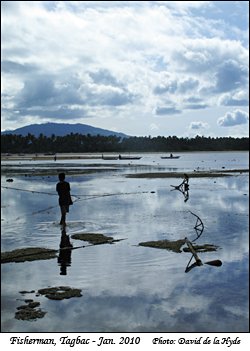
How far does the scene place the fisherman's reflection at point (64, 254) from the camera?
15.0m

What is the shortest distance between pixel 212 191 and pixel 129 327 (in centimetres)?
3321

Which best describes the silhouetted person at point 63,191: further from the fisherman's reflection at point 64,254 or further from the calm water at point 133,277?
the fisherman's reflection at point 64,254

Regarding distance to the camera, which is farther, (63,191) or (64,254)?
(63,191)

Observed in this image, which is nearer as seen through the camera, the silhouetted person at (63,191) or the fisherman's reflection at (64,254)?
the fisherman's reflection at (64,254)

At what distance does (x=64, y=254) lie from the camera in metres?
16.7

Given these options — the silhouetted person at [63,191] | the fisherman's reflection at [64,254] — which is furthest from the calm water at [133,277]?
the silhouetted person at [63,191]

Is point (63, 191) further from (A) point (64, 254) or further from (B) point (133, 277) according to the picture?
(B) point (133, 277)

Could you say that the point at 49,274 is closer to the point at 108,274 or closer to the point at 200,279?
the point at 108,274

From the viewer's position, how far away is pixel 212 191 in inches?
1674

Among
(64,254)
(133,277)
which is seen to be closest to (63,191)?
(64,254)

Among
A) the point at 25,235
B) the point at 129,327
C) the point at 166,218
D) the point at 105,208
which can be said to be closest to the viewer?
A: the point at 129,327

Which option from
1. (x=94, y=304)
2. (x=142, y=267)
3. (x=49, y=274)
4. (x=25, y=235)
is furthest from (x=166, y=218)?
Answer: (x=94, y=304)

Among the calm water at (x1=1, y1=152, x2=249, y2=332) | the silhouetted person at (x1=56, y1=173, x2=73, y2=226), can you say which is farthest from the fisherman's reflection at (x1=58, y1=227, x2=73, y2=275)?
the silhouetted person at (x1=56, y1=173, x2=73, y2=226)

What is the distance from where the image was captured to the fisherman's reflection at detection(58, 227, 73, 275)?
15.0m
